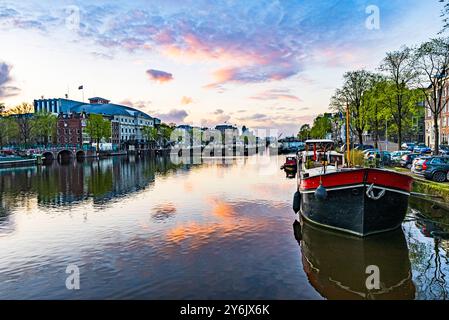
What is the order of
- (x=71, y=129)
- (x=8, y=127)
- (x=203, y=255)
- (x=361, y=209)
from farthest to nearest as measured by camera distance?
(x=71, y=129) → (x=8, y=127) → (x=361, y=209) → (x=203, y=255)

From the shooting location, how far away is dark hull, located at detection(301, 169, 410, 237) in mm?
15797

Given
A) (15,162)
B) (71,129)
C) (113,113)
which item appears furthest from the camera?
(113,113)

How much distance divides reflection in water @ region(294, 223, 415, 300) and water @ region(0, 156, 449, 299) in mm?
43

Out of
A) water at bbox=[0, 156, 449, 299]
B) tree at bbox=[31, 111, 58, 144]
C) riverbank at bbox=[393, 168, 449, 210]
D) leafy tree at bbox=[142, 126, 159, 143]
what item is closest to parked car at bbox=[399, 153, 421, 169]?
riverbank at bbox=[393, 168, 449, 210]

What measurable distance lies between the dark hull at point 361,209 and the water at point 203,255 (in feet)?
2.11

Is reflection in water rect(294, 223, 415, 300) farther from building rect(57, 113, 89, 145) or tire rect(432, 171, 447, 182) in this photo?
building rect(57, 113, 89, 145)

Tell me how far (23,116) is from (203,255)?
10742 centimetres

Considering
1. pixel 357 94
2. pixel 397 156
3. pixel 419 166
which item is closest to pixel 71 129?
pixel 357 94

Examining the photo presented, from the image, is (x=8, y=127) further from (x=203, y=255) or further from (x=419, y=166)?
(x=419, y=166)

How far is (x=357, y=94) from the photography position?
6694 centimetres

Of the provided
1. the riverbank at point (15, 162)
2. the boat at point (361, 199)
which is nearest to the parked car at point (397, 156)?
the boat at point (361, 199)

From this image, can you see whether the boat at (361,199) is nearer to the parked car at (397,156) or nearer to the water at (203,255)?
the water at (203,255)

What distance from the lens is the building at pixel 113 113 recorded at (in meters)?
146
